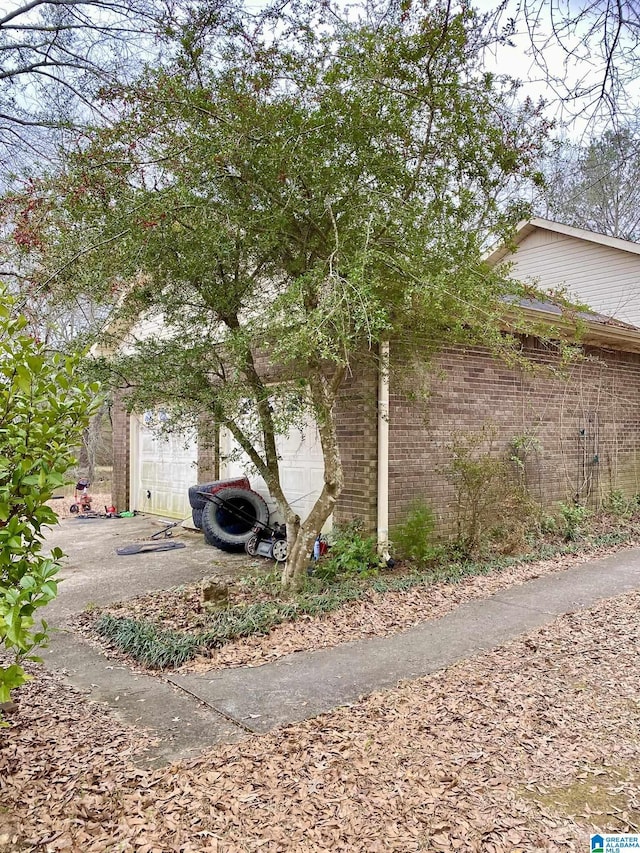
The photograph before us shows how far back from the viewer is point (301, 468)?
7.74 m

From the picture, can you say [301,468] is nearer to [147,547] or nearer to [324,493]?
[324,493]

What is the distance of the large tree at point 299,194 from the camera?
460 cm

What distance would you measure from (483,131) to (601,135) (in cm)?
Answer: 208

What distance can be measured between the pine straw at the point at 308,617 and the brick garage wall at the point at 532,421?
1.20 meters

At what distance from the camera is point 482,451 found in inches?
302

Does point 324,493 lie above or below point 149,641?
above

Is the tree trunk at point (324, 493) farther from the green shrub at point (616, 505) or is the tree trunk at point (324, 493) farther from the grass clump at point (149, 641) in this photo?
the green shrub at point (616, 505)

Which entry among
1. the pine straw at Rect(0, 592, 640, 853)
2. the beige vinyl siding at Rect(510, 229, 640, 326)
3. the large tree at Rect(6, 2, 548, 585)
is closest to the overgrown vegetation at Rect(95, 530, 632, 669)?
the large tree at Rect(6, 2, 548, 585)

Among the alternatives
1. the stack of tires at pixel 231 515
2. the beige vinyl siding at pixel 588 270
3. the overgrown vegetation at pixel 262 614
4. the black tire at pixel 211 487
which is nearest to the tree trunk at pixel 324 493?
the overgrown vegetation at pixel 262 614

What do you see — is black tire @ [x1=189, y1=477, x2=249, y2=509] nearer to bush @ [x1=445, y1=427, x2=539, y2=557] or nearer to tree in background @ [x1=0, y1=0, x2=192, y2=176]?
bush @ [x1=445, y1=427, x2=539, y2=557]

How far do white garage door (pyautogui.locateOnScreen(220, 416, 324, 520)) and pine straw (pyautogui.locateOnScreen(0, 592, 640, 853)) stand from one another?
13.0 feet

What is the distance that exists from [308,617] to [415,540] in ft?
6.41

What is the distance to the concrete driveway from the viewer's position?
19.0ft

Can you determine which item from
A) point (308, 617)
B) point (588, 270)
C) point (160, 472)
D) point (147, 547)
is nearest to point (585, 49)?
point (308, 617)
